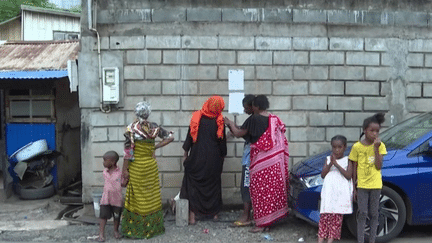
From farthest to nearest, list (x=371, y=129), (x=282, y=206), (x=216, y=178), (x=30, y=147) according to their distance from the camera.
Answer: (x=30, y=147)
(x=216, y=178)
(x=282, y=206)
(x=371, y=129)

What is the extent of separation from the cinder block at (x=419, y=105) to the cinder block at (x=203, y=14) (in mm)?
3249

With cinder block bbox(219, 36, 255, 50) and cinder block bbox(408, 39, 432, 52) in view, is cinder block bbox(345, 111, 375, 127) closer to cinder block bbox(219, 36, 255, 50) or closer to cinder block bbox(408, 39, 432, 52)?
cinder block bbox(408, 39, 432, 52)

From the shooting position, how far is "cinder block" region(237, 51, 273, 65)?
689cm

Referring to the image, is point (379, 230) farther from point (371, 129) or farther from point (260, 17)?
point (260, 17)

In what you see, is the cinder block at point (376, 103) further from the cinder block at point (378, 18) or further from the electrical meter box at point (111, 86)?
the electrical meter box at point (111, 86)

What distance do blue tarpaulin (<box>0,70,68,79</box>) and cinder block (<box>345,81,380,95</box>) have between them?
4.31 meters

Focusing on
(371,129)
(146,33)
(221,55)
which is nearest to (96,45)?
(146,33)

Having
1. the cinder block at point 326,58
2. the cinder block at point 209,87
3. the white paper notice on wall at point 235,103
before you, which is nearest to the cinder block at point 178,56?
the cinder block at point 209,87

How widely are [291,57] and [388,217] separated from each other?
2802 millimetres

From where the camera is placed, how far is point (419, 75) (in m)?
7.16

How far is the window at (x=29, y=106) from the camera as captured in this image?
26.3 ft

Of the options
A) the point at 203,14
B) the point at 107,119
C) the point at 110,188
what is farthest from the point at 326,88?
the point at 110,188

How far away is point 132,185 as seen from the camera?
5445 millimetres

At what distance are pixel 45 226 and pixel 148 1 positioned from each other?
11.6 feet
